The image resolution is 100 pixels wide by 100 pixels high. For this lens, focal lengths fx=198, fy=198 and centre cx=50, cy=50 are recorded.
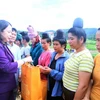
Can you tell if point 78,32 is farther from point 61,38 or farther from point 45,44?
point 45,44

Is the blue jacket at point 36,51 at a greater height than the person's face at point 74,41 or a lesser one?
lesser

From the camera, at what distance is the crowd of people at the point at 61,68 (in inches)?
62.8

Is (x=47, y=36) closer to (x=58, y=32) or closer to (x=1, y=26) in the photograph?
(x=58, y=32)

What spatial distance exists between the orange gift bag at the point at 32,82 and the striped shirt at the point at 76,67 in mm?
280

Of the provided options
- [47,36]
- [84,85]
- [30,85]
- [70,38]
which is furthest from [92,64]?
[47,36]

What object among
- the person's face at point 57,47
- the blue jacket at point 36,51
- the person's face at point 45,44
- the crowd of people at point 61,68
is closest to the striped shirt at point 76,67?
the crowd of people at point 61,68

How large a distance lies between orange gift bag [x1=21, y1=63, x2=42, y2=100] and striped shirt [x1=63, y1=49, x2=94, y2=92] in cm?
28

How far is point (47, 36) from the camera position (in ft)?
8.34

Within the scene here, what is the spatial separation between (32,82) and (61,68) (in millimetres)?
374

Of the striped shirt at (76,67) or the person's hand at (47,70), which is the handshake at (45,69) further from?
the striped shirt at (76,67)

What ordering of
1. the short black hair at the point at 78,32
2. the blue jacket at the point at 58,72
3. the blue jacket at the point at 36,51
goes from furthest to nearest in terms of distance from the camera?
the blue jacket at the point at 36,51 < the blue jacket at the point at 58,72 < the short black hair at the point at 78,32

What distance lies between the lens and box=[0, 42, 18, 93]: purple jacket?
5.86ft

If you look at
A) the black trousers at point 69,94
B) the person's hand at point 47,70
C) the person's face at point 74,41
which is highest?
the person's face at point 74,41

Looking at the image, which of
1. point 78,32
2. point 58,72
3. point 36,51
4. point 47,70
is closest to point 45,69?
point 47,70
